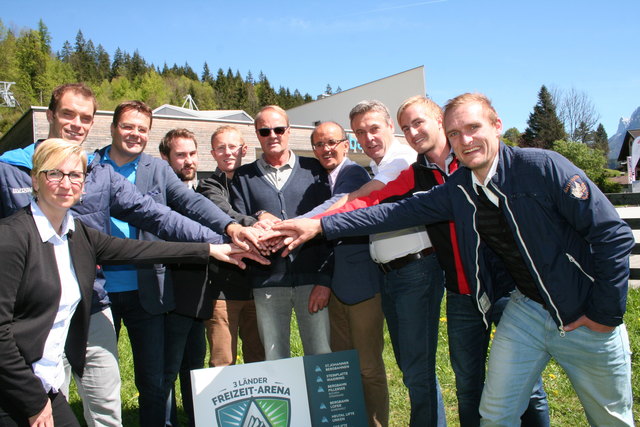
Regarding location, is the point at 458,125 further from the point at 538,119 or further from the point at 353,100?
the point at 538,119

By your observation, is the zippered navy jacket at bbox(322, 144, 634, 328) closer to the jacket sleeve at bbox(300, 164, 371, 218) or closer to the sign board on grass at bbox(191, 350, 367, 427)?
the jacket sleeve at bbox(300, 164, 371, 218)

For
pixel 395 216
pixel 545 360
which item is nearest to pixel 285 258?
pixel 395 216

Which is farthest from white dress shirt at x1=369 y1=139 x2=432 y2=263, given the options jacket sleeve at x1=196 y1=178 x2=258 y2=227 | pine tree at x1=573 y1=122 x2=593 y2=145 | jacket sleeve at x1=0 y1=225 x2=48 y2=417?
pine tree at x1=573 y1=122 x2=593 y2=145

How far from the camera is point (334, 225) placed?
3.21m

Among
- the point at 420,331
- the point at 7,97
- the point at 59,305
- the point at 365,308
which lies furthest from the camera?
the point at 7,97

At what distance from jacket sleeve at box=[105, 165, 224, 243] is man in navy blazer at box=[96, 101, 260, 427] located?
0.13 m

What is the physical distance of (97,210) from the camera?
299cm

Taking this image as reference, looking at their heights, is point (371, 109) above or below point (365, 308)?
above

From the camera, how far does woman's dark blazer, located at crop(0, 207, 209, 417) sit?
2070 mm

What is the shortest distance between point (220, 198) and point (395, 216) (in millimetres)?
1511

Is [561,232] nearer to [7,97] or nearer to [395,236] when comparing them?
[395,236]

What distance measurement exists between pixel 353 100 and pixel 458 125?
32.9m

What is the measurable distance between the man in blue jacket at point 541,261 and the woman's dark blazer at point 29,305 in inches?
86.6

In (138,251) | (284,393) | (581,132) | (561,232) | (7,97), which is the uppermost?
(7,97)
